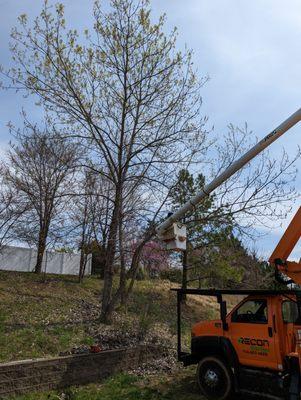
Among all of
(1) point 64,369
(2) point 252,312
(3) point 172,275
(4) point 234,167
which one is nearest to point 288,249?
(2) point 252,312

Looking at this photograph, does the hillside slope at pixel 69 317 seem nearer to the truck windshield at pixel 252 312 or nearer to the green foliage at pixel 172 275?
the green foliage at pixel 172 275

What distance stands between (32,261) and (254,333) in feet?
64.7

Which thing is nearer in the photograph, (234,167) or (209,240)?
(234,167)

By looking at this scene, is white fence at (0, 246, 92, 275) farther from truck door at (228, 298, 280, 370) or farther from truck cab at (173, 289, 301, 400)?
truck door at (228, 298, 280, 370)

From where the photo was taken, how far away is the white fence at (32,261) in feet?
82.3

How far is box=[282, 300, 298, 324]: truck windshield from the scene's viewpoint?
888cm

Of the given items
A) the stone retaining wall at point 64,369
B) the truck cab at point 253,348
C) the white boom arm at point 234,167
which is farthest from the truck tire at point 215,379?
the white boom arm at point 234,167

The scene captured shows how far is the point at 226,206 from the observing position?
1391 centimetres

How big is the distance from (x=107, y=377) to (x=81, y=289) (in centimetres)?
923

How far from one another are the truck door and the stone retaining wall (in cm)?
310

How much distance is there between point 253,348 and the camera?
8.85 meters

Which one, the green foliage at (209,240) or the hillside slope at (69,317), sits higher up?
the green foliage at (209,240)

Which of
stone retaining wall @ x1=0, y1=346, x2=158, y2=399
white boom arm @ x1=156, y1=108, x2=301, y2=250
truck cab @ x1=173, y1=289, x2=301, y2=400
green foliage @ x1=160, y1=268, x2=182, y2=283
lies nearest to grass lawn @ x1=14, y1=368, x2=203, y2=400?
stone retaining wall @ x1=0, y1=346, x2=158, y2=399

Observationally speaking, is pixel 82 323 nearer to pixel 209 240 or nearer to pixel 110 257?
pixel 110 257
